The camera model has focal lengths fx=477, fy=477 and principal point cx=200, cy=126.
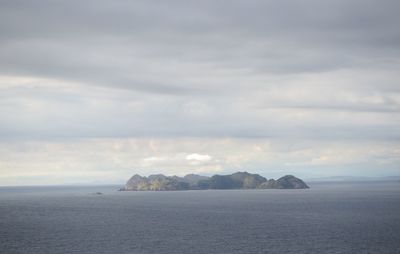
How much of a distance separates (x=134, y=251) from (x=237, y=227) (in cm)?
5891

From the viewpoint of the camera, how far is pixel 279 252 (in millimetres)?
120312

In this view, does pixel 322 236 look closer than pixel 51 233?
Yes

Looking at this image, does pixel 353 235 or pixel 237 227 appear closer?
pixel 353 235

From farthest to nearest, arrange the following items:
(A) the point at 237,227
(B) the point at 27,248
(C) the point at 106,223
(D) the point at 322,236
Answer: (C) the point at 106,223 < (A) the point at 237,227 < (D) the point at 322,236 < (B) the point at 27,248

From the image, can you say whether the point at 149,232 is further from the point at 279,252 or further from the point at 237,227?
the point at 279,252

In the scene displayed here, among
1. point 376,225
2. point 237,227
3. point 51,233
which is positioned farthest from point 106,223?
point 376,225

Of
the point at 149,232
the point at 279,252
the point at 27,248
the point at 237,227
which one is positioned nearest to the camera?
the point at 279,252

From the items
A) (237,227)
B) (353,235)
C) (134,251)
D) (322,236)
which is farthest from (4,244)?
(353,235)

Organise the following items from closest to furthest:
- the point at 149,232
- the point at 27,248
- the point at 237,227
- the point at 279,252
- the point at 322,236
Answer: the point at 279,252 → the point at 27,248 → the point at 322,236 → the point at 149,232 → the point at 237,227

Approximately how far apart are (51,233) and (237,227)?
2551 inches

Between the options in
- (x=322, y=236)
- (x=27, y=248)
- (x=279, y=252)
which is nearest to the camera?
(x=279, y=252)

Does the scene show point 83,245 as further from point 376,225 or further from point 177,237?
point 376,225

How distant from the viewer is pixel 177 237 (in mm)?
147125

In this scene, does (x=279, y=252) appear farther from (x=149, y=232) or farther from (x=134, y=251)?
(x=149, y=232)
